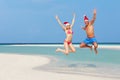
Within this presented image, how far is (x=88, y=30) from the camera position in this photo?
1134cm

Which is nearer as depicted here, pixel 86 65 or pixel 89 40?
pixel 89 40

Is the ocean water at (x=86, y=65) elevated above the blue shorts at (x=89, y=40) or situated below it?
below

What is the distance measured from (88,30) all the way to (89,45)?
3.07ft

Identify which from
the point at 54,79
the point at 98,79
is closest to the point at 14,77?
the point at 54,79

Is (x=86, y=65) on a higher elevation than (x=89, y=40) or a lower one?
lower

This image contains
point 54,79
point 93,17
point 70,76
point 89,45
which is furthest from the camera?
point 70,76

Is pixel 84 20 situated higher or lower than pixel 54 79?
higher

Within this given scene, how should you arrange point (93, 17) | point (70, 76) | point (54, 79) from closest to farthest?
point (93, 17), point (54, 79), point (70, 76)

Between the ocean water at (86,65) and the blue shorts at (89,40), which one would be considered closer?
the blue shorts at (89,40)

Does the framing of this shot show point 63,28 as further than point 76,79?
No

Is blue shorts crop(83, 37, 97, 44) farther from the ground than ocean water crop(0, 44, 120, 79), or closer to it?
farther from the ground

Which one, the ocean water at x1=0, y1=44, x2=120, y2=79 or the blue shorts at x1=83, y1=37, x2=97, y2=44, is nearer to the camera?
the blue shorts at x1=83, y1=37, x2=97, y2=44

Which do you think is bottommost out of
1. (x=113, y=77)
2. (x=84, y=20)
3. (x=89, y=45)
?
(x=113, y=77)

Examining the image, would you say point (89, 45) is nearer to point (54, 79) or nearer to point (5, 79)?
point (54, 79)
